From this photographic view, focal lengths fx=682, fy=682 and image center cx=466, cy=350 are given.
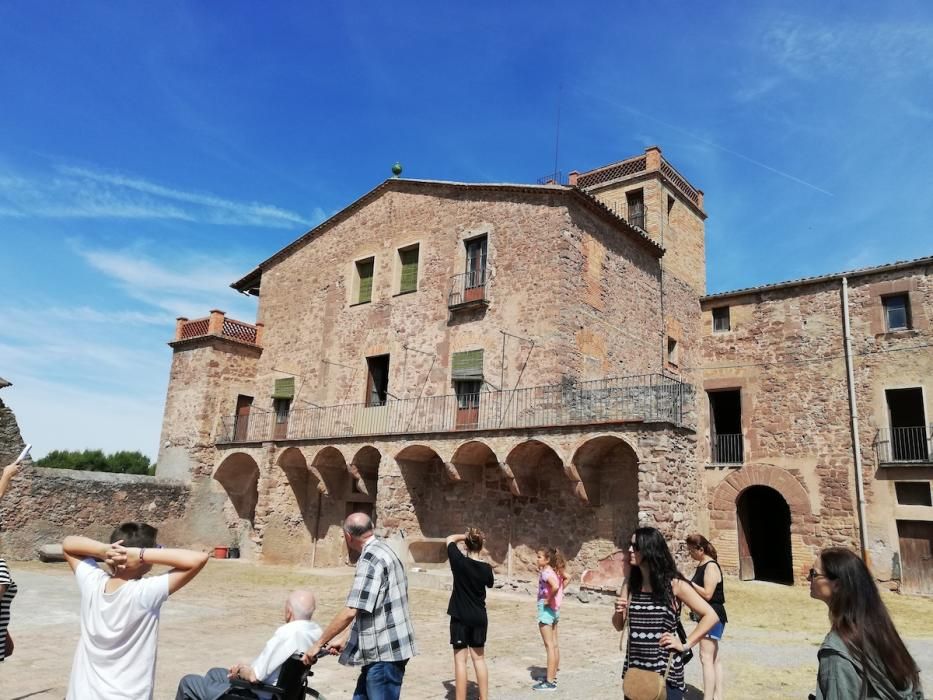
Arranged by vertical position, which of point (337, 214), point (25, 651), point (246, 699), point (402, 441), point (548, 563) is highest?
point (337, 214)

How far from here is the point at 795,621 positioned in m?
11.7

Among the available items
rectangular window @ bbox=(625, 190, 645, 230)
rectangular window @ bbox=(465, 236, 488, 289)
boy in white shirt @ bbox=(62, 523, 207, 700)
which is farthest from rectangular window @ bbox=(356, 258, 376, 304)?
boy in white shirt @ bbox=(62, 523, 207, 700)

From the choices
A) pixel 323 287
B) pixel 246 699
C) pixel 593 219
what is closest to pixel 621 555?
pixel 593 219

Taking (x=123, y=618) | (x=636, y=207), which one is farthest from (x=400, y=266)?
(x=123, y=618)

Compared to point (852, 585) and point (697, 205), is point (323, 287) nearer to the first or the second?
point (697, 205)

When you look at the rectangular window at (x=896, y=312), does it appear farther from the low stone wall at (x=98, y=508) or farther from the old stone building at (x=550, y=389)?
the low stone wall at (x=98, y=508)

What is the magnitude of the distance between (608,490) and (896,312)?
9308mm

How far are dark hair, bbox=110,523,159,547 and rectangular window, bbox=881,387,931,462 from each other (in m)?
17.6

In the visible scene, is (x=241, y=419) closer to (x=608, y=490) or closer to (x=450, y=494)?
(x=450, y=494)

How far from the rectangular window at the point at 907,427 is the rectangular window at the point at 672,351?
522cm

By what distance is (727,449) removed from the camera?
1920cm

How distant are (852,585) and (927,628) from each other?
38.6 feet

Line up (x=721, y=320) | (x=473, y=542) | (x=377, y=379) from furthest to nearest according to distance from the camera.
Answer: (x=721, y=320)
(x=377, y=379)
(x=473, y=542)

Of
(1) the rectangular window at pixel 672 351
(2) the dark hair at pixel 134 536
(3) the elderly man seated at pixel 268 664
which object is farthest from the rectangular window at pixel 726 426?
(2) the dark hair at pixel 134 536
